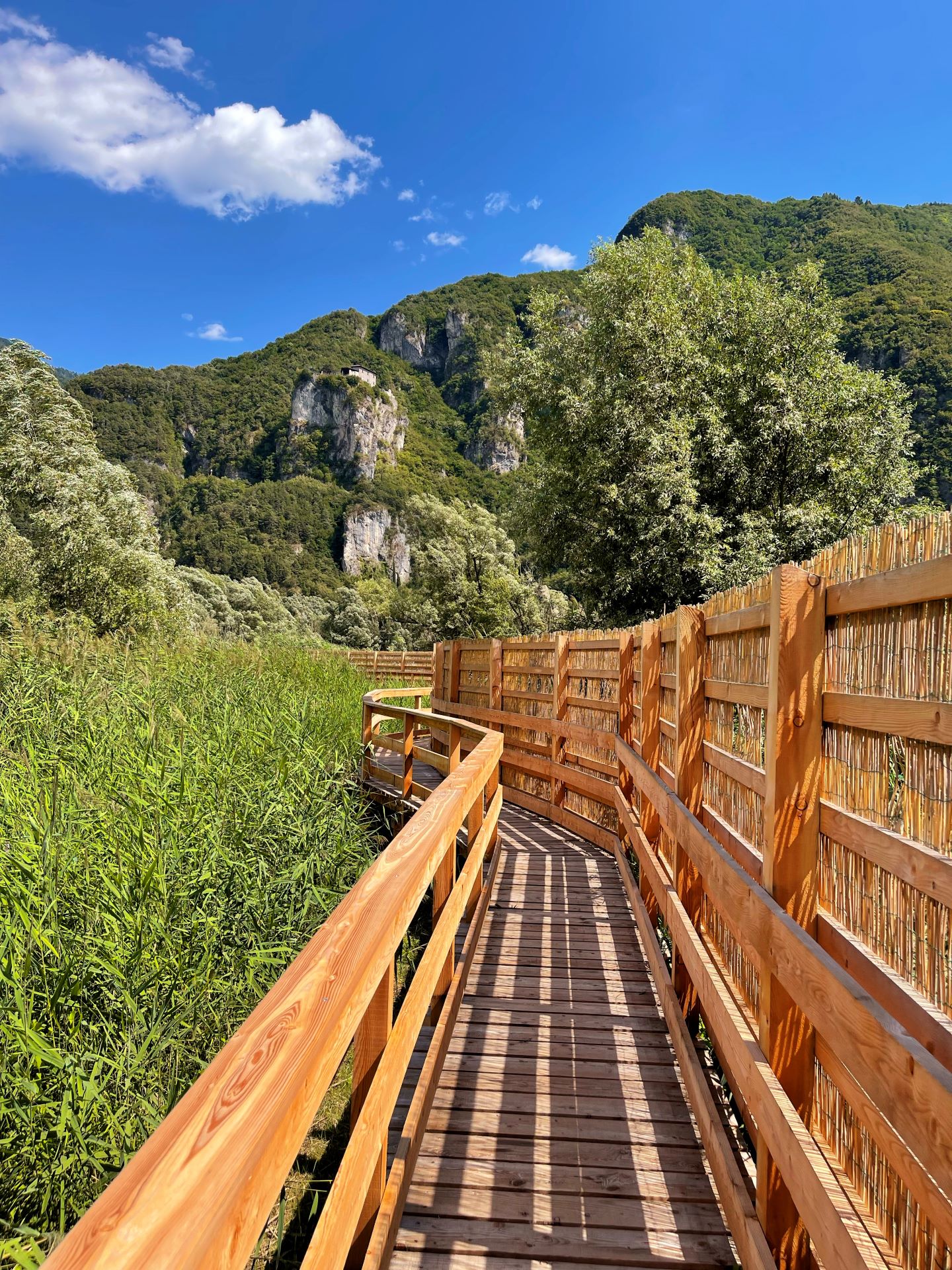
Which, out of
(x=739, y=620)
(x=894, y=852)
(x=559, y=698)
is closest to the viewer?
(x=894, y=852)

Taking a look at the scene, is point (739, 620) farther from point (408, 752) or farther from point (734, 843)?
point (408, 752)

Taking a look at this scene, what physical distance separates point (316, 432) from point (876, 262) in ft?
265

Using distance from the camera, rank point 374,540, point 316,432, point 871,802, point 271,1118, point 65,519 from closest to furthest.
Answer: point 271,1118
point 871,802
point 65,519
point 374,540
point 316,432

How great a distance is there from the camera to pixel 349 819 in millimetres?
5461

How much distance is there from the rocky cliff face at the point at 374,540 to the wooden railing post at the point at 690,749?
82506mm

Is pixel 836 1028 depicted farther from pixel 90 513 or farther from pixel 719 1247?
pixel 90 513

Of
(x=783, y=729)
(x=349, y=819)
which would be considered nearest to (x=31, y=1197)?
(x=783, y=729)

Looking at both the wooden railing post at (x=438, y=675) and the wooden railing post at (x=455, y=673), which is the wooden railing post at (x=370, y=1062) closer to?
the wooden railing post at (x=455, y=673)

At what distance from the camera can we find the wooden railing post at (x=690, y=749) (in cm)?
343

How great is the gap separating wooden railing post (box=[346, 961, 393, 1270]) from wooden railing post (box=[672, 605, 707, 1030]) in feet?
6.01

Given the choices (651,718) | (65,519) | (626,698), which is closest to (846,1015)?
(651,718)

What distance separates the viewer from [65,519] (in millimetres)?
16297

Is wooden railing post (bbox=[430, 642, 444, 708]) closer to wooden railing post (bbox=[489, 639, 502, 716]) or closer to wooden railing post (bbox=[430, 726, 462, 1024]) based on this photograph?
wooden railing post (bbox=[489, 639, 502, 716])

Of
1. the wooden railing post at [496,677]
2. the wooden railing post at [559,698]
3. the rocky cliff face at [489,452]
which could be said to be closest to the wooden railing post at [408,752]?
the wooden railing post at [559,698]
